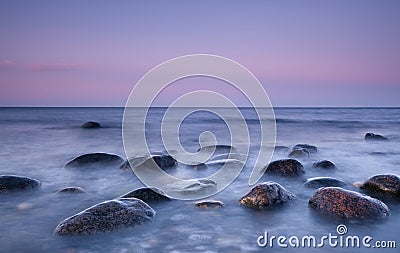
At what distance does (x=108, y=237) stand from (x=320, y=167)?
627 cm

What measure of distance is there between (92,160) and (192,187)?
4.03m

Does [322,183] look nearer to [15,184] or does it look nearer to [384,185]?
[384,185]

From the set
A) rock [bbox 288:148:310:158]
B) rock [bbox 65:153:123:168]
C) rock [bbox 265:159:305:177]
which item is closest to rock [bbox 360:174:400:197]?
rock [bbox 265:159:305:177]

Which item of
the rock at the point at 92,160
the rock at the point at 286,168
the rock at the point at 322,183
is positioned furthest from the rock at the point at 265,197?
the rock at the point at 92,160

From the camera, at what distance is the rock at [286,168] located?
304 inches

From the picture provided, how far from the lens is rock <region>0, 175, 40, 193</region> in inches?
249

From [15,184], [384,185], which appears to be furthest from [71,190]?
[384,185]

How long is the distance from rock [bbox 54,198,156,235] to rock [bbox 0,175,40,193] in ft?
7.94

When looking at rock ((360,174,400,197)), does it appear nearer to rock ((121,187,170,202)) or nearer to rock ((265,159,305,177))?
rock ((265,159,305,177))

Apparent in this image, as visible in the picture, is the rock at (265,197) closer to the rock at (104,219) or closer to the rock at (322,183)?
the rock at (322,183)

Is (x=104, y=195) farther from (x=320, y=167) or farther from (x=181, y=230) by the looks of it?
(x=320, y=167)

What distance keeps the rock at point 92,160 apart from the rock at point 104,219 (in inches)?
182

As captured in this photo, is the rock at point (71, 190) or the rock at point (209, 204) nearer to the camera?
the rock at point (209, 204)

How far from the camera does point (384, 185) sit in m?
6.22
